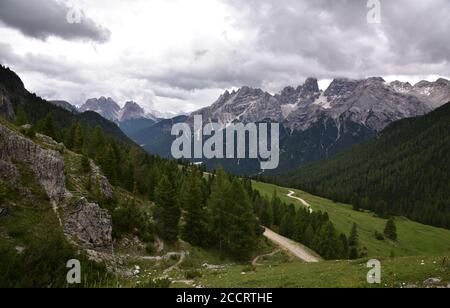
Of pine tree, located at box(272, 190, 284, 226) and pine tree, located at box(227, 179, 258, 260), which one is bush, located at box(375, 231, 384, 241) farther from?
pine tree, located at box(227, 179, 258, 260)

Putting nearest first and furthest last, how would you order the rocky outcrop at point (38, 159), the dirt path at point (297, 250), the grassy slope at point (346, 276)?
the grassy slope at point (346, 276)
the rocky outcrop at point (38, 159)
the dirt path at point (297, 250)

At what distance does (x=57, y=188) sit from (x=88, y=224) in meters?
6.60

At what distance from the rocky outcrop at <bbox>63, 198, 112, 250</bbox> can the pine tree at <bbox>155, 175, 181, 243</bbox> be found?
10.8 meters

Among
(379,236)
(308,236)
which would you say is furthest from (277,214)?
(379,236)

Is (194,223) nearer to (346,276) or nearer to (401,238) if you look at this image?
(346,276)

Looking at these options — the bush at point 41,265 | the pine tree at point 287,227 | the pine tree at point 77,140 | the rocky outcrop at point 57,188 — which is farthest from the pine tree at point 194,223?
the pine tree at point 287,227

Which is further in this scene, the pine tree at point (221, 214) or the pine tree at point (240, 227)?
the pine tree at point (221, 214)

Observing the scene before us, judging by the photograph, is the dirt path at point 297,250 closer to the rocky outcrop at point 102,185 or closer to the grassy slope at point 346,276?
the rocky outcrop at point 102,185

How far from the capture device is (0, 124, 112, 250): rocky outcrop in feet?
152

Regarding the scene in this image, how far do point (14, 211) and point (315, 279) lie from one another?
33499mm

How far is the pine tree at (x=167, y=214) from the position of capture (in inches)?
2394
